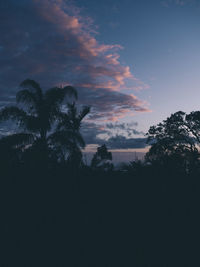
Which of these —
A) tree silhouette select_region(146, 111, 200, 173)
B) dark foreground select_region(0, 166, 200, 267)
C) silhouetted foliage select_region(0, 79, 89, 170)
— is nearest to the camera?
dark foreground select_region(0, 166, 200, 267)

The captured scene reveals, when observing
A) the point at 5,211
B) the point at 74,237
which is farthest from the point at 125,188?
the point at 5,211

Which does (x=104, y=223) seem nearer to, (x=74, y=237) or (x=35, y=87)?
(x=74, y=237)

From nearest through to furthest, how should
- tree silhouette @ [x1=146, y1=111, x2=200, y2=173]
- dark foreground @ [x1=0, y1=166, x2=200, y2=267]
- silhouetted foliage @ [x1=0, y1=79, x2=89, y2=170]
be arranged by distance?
dark foreground @ [x1=0, y1=166, x2=200, y2=267], silhouetted foliage @ [x1=0, y1=79, x2=89, y2=170], tree silhouette @ [x1=146, y1=111, x2=200, y2=173]

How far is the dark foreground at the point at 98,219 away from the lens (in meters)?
3.38

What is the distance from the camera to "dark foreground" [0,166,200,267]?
3.38 meters

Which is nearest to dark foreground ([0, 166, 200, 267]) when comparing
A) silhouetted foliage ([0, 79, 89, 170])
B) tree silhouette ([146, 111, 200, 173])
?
silhouetted foliage ([0, 79, 89, 170])

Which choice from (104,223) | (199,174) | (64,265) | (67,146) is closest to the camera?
(64,265)

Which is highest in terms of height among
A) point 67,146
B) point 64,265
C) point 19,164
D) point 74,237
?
point 67,146

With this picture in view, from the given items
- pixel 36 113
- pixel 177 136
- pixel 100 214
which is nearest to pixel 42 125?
pixel 36 113

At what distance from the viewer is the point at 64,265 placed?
10.5 feet

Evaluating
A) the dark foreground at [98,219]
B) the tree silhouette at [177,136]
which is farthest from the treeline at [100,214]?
the tree silhouette at [177,136]

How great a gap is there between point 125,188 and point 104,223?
1179 mm

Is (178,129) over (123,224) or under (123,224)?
over

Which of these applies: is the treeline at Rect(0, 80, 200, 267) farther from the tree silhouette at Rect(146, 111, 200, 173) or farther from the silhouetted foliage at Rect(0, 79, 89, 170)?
the tree silhouette at Rect(146, 111, 200, 173)
